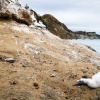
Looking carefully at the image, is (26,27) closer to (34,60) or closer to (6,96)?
(34,60)

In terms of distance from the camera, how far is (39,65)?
14852 millimetres

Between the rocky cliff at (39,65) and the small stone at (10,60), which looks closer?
the rocky cliff at (39,65)

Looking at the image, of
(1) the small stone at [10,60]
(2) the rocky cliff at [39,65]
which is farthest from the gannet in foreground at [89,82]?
(1) the small stone at [10,60]

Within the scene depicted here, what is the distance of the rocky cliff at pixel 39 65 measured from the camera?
12641mm

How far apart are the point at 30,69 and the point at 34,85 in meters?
1.44

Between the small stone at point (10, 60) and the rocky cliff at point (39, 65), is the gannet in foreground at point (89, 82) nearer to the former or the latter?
the rocky cliff at point (39, 65)

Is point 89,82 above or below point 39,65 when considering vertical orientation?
below

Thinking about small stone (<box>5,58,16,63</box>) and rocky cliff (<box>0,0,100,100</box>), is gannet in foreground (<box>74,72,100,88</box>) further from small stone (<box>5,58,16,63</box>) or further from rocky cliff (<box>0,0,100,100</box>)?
small stone (<box>5,58,16,63</box>)

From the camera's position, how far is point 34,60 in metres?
15.4

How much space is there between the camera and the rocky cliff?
12.6 m

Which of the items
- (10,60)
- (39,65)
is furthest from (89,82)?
(10,60)

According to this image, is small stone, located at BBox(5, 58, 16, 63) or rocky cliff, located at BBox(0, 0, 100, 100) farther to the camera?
small stone, located at BBox(5, 58, 16, 63)

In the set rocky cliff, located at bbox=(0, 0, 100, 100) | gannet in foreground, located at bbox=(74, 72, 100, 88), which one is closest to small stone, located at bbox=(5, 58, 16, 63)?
rocky cliff, located at bbox=(0, 0, 100, 100)

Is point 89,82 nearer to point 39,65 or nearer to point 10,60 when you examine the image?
point 39,65
